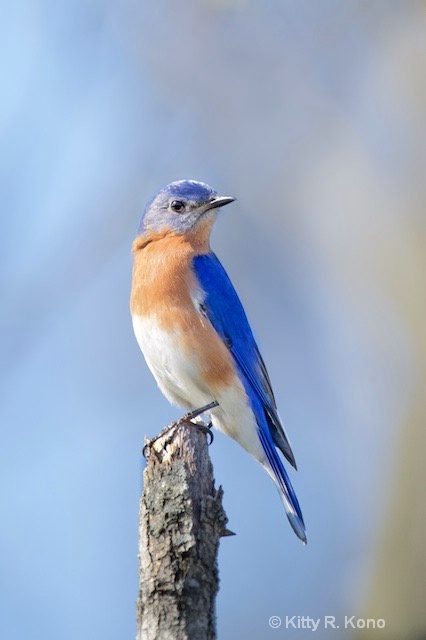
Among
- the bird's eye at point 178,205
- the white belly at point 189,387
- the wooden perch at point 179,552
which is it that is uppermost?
the bird's eye at point 178,205

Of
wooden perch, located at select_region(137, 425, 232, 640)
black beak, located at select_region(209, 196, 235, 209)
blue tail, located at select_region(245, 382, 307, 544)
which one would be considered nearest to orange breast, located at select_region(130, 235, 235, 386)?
blue tail, located at select_region(245, 382, 307, 544)

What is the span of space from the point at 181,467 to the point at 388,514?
3.01 meters

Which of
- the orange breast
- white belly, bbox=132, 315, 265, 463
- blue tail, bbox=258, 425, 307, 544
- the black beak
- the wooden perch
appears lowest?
the wooden perch

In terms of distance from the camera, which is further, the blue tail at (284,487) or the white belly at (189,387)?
the white belly at (189,387)

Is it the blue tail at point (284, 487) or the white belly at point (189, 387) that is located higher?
the white belly at point (189, 387)

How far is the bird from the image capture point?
5105mm

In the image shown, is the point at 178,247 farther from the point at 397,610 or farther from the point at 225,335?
the point at 397,610

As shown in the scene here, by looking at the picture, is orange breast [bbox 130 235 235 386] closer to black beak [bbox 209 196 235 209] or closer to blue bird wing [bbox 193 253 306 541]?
blue bird wing [bbox 193 253 306 541]

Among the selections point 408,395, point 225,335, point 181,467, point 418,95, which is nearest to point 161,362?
point 225,335

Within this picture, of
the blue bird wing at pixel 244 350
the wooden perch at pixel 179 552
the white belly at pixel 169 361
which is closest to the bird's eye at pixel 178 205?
the blue bird wing at pixel 244 350

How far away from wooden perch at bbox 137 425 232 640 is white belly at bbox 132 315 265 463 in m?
1.21

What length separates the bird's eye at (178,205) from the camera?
5.75 m

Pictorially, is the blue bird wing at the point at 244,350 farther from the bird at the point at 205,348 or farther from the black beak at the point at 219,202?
the black beak at the point at 219,202

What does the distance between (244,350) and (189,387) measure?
43 cm
